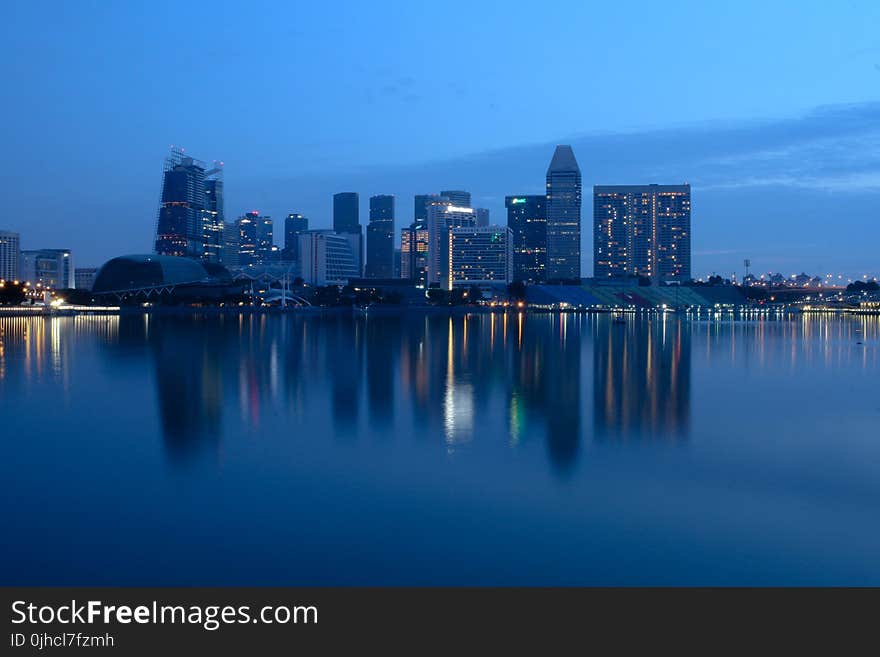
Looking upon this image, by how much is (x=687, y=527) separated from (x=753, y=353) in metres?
29.4

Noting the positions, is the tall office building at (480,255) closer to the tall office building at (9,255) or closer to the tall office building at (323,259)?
the tall office building at (323,259)

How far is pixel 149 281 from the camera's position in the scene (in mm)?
133500

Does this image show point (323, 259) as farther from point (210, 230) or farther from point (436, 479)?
point (436, 479)

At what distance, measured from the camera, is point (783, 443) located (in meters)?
14.5

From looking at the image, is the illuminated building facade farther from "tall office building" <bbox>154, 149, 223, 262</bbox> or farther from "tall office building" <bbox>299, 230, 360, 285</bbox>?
"tall office building" <bbox>299, 230, 360, 285</bbox>

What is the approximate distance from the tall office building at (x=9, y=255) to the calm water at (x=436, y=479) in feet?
606

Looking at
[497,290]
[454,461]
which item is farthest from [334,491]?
[497,290]

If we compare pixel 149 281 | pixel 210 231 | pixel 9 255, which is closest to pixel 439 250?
pixel 210 231

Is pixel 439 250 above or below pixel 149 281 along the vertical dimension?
above

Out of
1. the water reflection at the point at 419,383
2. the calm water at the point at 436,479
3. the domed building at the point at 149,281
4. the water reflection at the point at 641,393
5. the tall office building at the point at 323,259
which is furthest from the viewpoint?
the tall office building at the point at 323,259

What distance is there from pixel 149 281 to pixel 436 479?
131 meters

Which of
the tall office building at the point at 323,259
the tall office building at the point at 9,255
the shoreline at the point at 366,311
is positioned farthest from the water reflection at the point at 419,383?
the tall office building at the point at 9,255

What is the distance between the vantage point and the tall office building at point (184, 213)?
185 metres

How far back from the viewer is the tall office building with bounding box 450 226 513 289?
178250 mm
